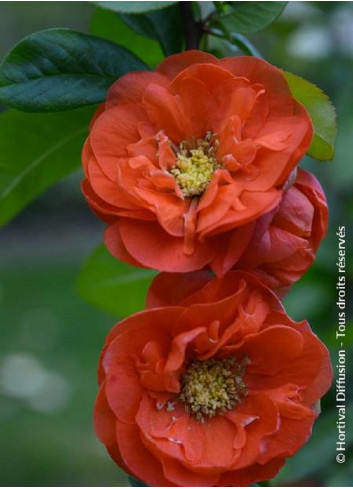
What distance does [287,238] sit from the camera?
73 cm

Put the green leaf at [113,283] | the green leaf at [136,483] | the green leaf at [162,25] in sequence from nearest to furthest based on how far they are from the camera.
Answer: the green leaf at [136,483], the green leaf at [162,25], the green leaf at [113,283]

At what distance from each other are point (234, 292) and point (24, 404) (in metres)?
3.64

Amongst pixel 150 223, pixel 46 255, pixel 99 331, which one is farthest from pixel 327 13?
pixel 46 255

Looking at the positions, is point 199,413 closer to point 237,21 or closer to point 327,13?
point 237,21

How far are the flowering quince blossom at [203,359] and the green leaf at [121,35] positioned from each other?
0.39 metres

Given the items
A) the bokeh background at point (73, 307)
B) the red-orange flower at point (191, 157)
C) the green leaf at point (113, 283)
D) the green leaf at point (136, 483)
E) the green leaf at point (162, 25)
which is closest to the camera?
the red-orange flower at point (191, 157)

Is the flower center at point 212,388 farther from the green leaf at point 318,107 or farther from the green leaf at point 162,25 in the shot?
the green leaf at point 162,25

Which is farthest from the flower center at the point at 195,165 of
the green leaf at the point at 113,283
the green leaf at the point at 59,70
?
the green leaf at the point at 113,283

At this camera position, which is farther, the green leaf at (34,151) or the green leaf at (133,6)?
the green leaf at (34,151)

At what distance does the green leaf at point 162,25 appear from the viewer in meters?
0.92

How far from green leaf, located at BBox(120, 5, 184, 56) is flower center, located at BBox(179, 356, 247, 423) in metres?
0.35

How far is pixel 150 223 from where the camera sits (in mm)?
725

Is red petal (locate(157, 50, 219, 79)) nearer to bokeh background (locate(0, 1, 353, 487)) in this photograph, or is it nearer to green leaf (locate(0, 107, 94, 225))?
green leaf (locate(0, 107, 94, 225))

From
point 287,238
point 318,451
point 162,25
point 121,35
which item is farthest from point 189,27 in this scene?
point 318,451
